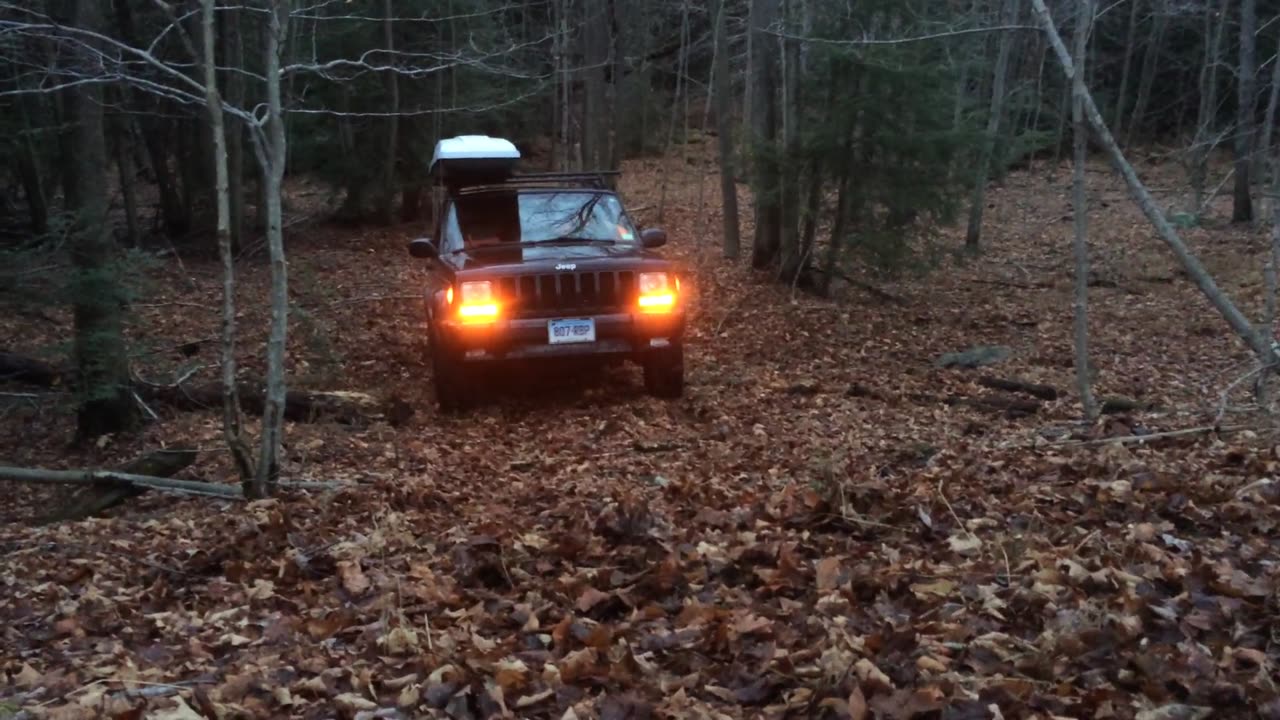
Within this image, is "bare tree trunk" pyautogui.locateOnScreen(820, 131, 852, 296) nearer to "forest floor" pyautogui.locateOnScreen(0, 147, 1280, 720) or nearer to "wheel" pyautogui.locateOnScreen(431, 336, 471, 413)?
"forest floor" pyautogui.locateOnScreen(0, 147, 1280, 720)

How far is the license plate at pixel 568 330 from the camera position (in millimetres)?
8867

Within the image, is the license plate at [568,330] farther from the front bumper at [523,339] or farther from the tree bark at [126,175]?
the tree bark at [126,175]

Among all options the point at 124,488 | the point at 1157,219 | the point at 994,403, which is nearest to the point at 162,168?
the point at 124,488

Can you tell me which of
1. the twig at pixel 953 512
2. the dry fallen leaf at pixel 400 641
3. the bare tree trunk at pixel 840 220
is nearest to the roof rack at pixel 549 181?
the bare tree trunk at pixel 840 220

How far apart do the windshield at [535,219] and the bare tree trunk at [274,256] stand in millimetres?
3542

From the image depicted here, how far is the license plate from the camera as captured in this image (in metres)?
8.87

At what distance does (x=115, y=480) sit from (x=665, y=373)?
4.65 metres

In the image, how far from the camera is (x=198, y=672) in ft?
12.6

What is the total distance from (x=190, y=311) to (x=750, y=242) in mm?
10627

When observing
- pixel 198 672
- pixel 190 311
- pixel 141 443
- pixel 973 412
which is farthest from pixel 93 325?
pixel 973 412

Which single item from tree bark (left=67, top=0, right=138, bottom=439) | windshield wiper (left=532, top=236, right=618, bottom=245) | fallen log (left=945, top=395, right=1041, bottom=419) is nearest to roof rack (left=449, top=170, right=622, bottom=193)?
windshield wiper (left=532, top=236, right=618, bottom=245)

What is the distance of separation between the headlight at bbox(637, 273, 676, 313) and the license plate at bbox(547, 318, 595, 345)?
0.53 meters

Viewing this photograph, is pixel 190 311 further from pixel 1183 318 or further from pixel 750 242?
pixel 1183 318

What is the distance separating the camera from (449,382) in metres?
9.16
